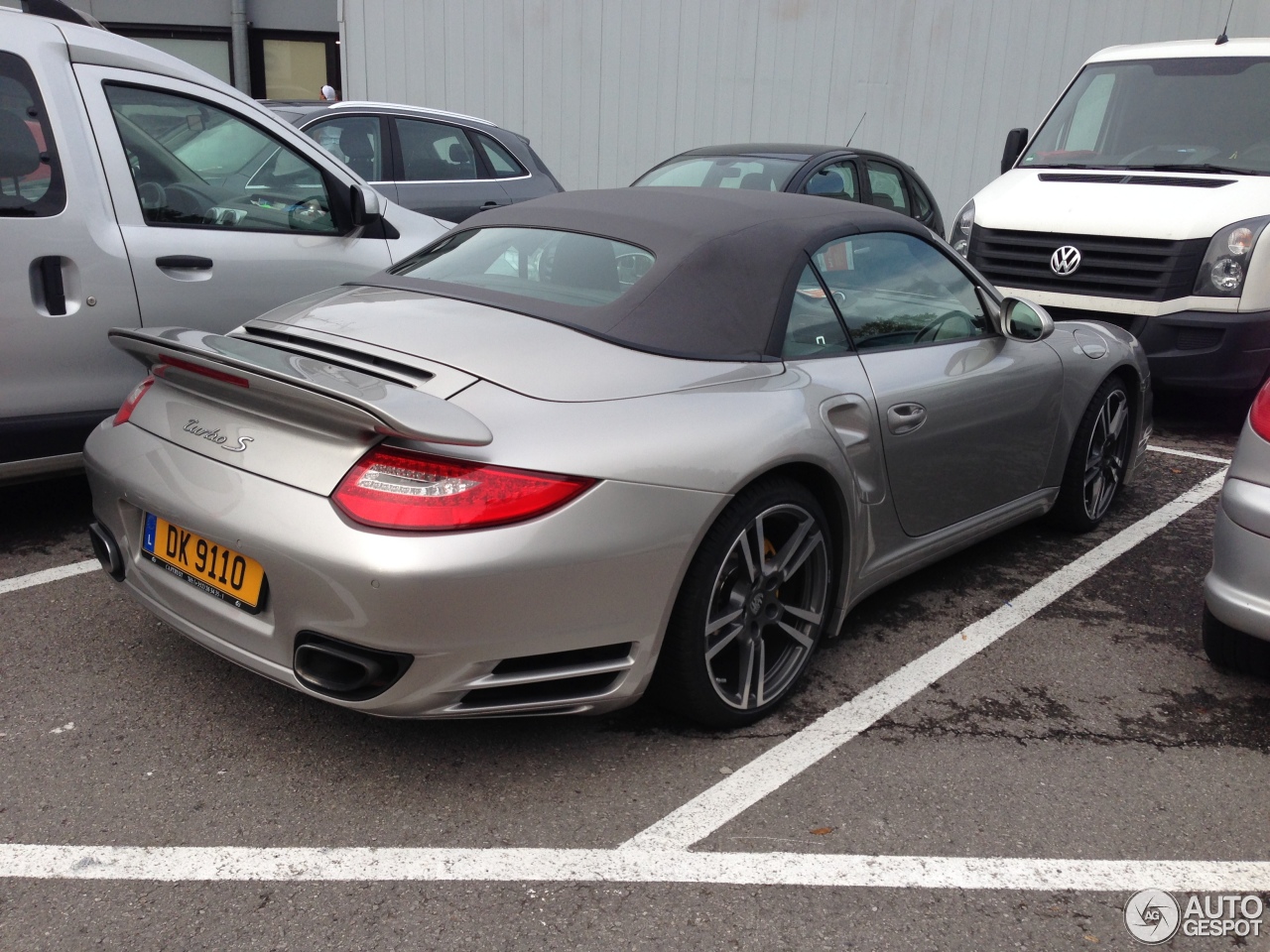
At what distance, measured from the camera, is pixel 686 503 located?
8.68ft

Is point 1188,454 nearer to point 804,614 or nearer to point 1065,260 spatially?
point 1065,260

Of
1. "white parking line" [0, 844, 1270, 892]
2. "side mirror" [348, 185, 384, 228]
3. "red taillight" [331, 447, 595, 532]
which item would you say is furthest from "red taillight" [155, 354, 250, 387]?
"side mirror" [348, 185, 384, 228]

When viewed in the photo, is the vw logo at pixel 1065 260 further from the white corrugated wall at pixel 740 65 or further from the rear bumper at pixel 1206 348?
the white corrugated wall at pixel 740 65

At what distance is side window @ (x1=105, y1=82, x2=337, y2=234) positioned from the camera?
162 inches

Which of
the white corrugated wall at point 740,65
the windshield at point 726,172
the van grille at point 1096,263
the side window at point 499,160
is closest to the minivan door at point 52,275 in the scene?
the windshield at point 726,172

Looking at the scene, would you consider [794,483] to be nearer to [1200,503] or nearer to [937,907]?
[937,907]

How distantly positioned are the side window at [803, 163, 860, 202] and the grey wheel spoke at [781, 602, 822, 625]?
4.79 m

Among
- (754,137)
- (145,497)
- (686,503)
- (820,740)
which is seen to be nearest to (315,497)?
(145,497)

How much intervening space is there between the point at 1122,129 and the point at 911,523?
4.90 m

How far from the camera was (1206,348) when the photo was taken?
6.25m

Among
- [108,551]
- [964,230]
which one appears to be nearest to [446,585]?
[108,551]

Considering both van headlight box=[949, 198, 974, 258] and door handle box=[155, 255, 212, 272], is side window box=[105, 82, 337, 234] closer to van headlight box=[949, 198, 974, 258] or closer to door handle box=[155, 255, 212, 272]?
door handle box=[155, 255, 212, 272]

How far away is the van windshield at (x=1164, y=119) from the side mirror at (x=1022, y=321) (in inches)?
135

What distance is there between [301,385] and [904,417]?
5.92 feet
